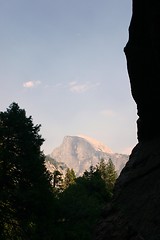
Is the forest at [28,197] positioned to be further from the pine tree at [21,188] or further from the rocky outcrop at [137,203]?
the rocky outcrop at [137,203]

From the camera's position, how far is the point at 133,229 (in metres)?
7.20

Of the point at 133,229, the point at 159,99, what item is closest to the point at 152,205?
the point at 133,229

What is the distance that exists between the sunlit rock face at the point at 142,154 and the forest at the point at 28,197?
1097cm

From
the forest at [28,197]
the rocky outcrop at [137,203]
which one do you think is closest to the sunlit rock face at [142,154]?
the rocky outcrop at [137,203]

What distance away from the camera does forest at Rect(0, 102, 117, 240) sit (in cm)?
1995

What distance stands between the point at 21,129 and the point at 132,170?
14443 millimetres

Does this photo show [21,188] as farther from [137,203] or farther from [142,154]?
[137,203]

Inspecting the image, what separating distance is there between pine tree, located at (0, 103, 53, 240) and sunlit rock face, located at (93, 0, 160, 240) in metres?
11.2

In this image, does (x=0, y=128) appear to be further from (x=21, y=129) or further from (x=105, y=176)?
(x=105, y=176)

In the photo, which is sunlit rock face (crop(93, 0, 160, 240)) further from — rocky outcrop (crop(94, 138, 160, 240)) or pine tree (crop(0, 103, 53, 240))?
pine tree (crop(0, 103, 53, 240))

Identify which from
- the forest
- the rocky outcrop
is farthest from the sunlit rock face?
the forest

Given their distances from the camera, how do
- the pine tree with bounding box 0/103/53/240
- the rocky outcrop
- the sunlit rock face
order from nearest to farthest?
the rocky outcrop
the sunlit rock face
the pine tree with bounding box 0/103/53/240

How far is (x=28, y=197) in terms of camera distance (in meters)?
19.5

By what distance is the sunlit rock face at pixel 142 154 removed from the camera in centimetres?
725
